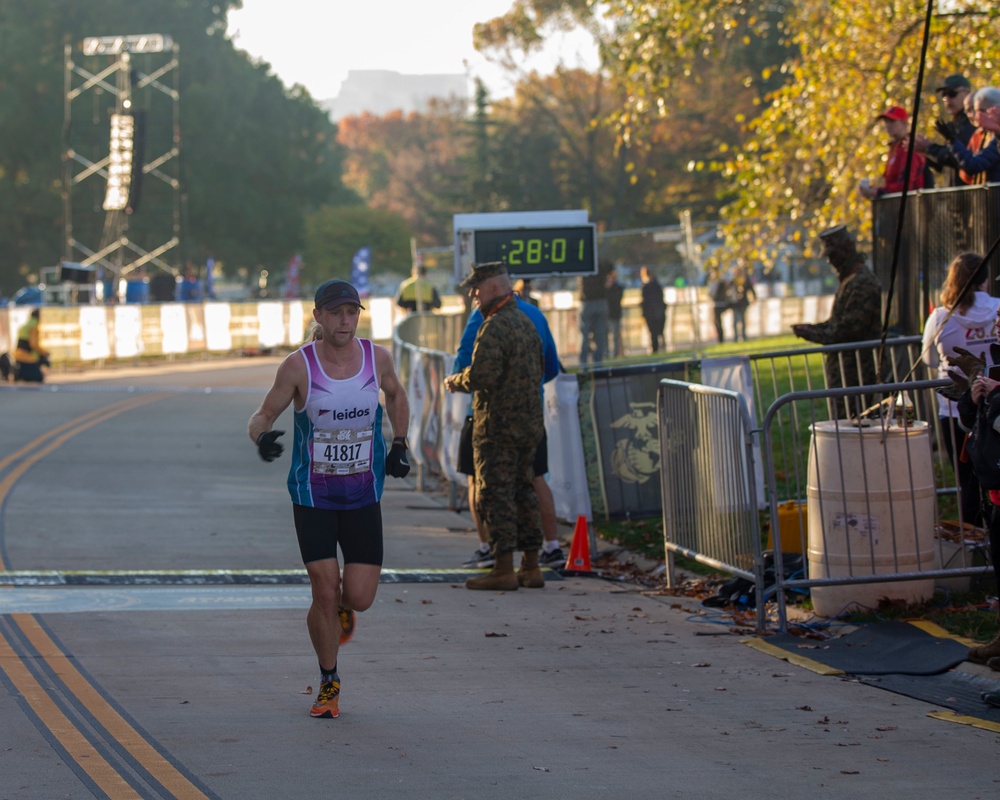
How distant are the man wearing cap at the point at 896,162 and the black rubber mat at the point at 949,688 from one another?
5.62 m

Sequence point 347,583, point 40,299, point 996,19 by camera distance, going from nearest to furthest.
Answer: point 347,583, point 996,19, point 40,299

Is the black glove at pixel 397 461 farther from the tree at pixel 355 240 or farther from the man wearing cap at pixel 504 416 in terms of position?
the tree at pixel 355 240

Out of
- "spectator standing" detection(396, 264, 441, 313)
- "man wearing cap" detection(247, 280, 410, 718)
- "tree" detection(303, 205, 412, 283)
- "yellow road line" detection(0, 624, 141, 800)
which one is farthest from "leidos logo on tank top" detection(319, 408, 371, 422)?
"tree" detection(303, 205, 412, 283)

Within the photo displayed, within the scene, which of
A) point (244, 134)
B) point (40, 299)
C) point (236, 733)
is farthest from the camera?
point (244, 134)

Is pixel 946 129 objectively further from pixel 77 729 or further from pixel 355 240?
pixel 355 240

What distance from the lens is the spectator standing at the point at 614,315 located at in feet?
87.5

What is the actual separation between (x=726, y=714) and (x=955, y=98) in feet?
21.6

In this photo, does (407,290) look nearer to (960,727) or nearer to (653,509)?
(653,509)

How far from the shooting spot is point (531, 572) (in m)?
10.0

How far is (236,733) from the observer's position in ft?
20.2

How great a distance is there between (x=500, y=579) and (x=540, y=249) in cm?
530

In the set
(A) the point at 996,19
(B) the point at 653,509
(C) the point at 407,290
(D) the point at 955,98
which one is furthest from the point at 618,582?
(C) the point at 407,290

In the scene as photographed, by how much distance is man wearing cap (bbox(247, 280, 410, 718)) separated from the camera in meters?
6.61

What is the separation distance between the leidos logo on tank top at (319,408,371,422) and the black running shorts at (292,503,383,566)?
41 centimetres
